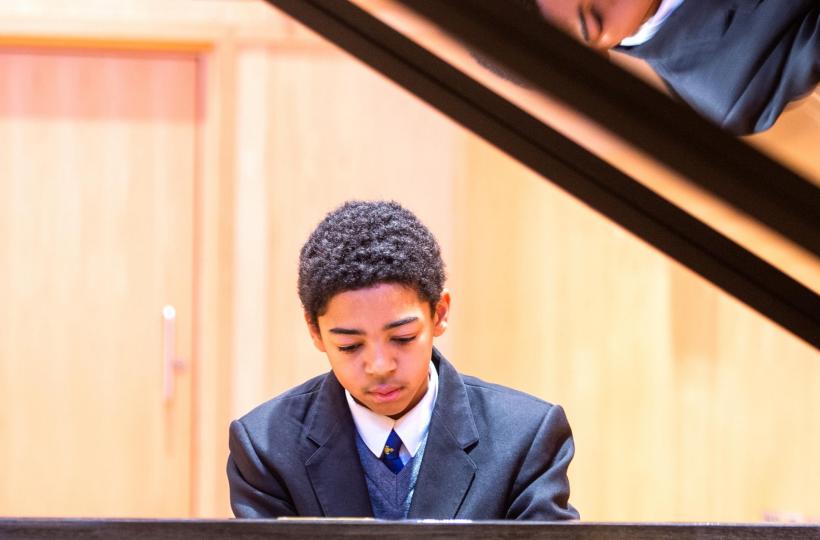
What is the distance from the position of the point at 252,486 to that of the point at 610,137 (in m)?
0.50

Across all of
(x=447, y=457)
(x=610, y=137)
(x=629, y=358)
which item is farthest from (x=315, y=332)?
(x=629, y=358)

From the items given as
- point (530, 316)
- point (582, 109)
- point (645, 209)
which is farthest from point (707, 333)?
point (582, 109)

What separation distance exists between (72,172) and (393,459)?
1.89 m

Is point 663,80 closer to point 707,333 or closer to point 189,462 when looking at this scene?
point 707,333

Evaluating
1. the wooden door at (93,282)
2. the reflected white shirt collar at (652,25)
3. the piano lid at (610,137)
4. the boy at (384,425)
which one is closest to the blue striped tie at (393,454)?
the boy at (384,425)

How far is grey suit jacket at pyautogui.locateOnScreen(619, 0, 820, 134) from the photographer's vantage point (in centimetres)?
63

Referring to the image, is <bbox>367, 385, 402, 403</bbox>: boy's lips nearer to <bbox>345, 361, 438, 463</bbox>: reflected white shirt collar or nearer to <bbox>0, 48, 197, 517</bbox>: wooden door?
<bbox>345, 361, 438, 463</bbox>: reflected white shirt collar

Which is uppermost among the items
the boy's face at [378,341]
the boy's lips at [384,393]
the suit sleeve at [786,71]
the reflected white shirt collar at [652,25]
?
the reflected white shirt collar at [652,25]

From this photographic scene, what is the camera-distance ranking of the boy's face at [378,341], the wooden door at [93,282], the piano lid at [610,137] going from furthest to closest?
1. the wooden door at [93,282]
2. the boy's face at [378,341]
3. the piano lid at [610,137]

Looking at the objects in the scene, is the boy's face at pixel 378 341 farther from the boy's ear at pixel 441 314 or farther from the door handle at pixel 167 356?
the door handle at pixel 167 356

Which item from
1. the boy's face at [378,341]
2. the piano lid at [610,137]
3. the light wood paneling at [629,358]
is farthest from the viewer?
the light wood paneling at [629,358]

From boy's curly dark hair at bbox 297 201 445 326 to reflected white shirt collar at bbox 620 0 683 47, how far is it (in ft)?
1.19

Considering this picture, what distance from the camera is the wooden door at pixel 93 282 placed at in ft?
8.60

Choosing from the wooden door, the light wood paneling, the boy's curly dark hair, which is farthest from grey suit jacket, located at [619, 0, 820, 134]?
the wooden door
